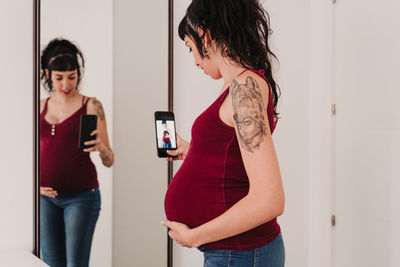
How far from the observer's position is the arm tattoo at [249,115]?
2.93ft

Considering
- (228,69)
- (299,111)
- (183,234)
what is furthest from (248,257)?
(299,111)

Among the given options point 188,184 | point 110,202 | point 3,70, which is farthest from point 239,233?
point 3,70

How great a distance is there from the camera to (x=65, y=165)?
1.49 meters

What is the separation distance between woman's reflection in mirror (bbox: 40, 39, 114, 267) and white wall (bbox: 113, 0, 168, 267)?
11 centimetres

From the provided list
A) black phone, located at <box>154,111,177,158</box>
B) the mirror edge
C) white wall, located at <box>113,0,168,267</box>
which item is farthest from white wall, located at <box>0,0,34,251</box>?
black phone, located at <box>154,111,177,158</box>

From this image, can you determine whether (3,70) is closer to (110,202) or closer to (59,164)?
(59,164)

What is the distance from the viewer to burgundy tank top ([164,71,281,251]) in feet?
3.15

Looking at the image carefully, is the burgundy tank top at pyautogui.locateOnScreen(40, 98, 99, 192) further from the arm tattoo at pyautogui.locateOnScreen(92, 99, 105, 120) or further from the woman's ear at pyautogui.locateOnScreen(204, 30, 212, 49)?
the woman's ear at pyautogui.locateOnScreen(204, 30, 212, 49)

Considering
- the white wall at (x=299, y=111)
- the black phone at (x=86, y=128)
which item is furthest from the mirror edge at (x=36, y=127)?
the white wall at (x=299, y=111)

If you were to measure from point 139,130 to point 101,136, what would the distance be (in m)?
0.18

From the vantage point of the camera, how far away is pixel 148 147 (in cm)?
174

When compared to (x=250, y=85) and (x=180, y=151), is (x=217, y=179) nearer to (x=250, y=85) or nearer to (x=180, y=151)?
(x=250, y=85)

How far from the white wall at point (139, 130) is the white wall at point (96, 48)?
3cm

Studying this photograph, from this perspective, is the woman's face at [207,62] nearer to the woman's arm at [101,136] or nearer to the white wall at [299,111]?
the woman's arm at [101,136]
